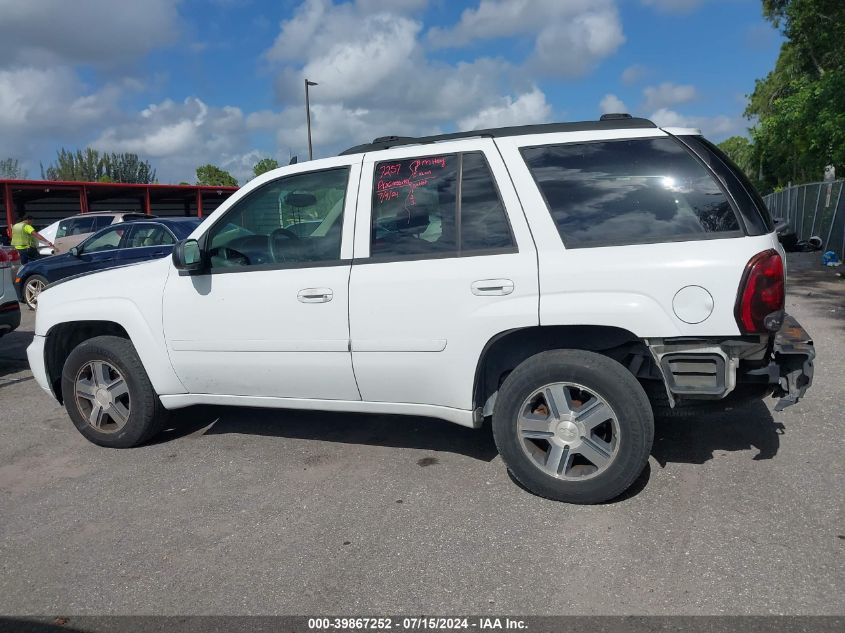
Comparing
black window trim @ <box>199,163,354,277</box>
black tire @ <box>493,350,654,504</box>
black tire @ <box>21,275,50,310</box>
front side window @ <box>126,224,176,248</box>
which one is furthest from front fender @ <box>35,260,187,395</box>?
black tire @ <box>21,275,50,310</box>

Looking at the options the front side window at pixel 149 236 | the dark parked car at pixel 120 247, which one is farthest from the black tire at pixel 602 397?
the front side window at pixel 149 236

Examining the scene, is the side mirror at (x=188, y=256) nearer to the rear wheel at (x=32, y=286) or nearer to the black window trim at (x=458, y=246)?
the black window trim at (x=458, y=246)

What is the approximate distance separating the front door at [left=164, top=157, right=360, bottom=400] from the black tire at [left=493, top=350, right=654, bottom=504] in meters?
0.95

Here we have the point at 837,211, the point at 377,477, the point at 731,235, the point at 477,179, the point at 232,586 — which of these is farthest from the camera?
the point at 837,211

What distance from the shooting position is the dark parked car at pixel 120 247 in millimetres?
10555

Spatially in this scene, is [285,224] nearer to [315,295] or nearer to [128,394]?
[315,295]

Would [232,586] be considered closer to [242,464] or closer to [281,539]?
[281,539]

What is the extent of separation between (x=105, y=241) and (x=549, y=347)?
953 centimetres

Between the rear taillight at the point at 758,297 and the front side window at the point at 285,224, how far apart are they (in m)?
2.15

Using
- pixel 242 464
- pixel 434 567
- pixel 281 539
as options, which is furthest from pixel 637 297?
pixel 242 464

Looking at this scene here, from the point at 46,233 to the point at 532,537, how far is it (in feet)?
53.7

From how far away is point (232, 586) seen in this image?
3107mm

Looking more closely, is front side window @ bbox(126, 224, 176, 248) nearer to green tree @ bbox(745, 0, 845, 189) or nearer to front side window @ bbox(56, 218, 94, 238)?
front side window @ bbox(56, 218, 94, 238)

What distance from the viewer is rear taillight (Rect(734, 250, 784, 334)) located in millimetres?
3297
